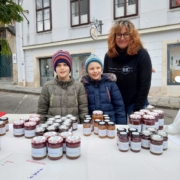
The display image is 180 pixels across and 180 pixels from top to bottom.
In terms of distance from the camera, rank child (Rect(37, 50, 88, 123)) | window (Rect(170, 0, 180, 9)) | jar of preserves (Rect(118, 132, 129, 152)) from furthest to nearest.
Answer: window (Rect(170, 0, 180, 9)), child (Rect(37, 50, 88, 123)), jar of preserves (Rect(118, 132, 129, 152))

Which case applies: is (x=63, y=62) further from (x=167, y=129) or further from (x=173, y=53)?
(x=173, y=53)

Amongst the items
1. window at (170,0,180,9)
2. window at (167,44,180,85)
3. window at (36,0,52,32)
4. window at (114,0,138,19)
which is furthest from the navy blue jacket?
window at (36,0,52,32)

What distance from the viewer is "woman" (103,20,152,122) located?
1.94m

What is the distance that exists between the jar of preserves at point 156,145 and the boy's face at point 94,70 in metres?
0.98

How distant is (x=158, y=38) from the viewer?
24.3ft

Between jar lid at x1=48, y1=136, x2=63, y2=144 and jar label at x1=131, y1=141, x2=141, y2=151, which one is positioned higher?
jar lid at x1=48, y1=136, x2=63, y2=144

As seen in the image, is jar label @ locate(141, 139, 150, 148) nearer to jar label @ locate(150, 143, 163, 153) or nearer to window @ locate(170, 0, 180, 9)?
jar label @ locate(150, 143, 163, 153)

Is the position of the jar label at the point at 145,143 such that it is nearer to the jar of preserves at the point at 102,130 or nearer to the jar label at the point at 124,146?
the jar label at the point at 124,146

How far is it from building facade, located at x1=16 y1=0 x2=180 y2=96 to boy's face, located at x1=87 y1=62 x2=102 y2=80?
6259 millimetres

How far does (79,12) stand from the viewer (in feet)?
29.3

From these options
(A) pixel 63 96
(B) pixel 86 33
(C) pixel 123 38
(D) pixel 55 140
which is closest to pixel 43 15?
(B) pixel 86 33

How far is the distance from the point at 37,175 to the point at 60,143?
8.6 inches

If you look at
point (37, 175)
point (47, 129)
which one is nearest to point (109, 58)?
point (47, 129)

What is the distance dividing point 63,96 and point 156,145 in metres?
1.07
